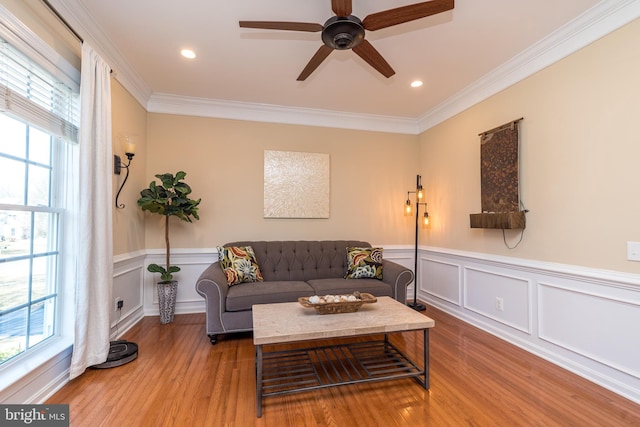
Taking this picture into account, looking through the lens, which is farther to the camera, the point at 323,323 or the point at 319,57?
the point at 319,57

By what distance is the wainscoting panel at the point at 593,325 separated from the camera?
196cm

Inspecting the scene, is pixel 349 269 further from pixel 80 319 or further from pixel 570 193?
pixel 80 319

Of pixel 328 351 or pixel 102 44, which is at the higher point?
pixel 102 44

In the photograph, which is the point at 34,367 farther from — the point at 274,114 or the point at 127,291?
the point at 274,114

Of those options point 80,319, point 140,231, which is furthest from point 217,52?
point 80,319

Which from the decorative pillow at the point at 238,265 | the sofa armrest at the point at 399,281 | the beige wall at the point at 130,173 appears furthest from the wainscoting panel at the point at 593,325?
the beige wall at the point at 130,173

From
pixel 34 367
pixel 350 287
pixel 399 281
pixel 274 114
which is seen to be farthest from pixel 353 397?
pixel 274 114

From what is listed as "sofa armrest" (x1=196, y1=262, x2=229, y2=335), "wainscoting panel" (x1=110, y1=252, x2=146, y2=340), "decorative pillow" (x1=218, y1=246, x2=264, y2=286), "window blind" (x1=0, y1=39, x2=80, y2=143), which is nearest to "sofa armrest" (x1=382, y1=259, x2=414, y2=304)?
"decorative pillow" (x1=218, y1=246, x2=264, y2=286)

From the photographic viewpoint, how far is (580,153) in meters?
2.29

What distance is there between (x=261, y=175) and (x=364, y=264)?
1749mm

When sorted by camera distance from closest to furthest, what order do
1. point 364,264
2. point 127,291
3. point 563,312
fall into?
point 563,312 < point 127,291 < point 364,264

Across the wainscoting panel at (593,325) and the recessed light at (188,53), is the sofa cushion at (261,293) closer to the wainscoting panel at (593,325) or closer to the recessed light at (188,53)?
the wainscoting panel at (593,325)

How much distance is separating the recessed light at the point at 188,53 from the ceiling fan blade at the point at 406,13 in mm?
1689

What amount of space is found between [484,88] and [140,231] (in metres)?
4.16
